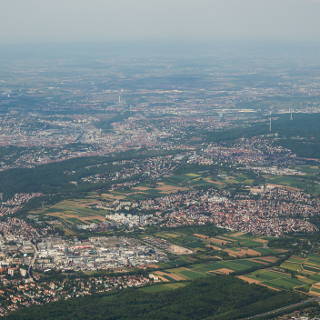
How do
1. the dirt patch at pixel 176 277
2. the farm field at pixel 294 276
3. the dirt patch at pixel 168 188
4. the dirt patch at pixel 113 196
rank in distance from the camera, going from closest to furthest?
the farm field at pixel 294 276 < the dirt patch at pixel 176 277 < the dirt patch at pixel 113 196 < the dirt patch at pixel 168 188

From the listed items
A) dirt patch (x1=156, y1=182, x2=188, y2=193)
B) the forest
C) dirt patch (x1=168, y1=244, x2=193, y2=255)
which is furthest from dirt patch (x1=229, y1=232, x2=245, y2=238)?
dirt patch (x1=156, y1=182, x2=188, y2=193)

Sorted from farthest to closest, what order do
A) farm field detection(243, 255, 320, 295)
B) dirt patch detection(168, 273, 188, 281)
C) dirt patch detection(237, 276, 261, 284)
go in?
dirt patch detection(168, 273, 188, 281) < dirt patch detection(237, 276, 261, 284) < farm field detection(243, 255, 320, 295)

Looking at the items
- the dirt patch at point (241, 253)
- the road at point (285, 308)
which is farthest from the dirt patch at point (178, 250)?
the road at point (285, 308)

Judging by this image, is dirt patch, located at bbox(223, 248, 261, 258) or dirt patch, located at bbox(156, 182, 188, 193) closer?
dirt patch, located at bbox(223, 248, 261, 258)

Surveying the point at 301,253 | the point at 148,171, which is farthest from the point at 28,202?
the point at 301,253

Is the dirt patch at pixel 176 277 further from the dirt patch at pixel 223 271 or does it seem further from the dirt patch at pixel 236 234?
the dirt patch at pixel 236 234

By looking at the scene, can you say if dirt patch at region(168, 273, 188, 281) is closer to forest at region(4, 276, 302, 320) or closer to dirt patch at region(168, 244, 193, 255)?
forest at region(4, 276, 302, 320)

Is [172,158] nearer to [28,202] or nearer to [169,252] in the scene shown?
[28,202]

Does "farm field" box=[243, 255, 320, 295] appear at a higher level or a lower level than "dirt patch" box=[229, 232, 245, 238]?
higher

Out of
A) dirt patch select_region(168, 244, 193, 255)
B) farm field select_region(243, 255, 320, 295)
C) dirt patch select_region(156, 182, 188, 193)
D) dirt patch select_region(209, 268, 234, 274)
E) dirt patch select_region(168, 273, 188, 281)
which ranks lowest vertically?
dirt patch select_region(168, 244, 193, 255)

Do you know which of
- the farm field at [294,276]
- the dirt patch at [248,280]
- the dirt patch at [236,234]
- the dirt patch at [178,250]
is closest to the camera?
the farm field at [294,276]

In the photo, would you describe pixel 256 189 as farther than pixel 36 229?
Yes
